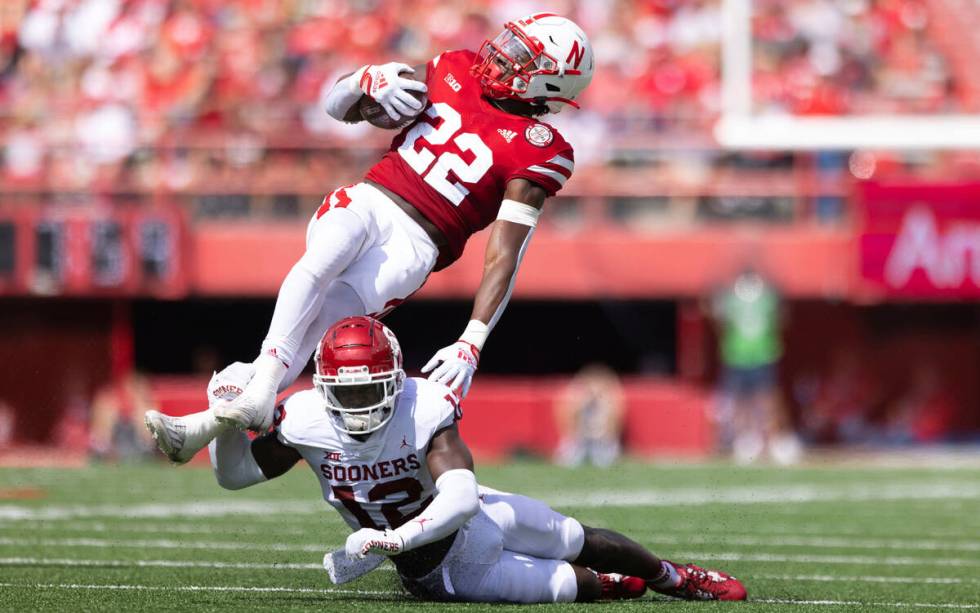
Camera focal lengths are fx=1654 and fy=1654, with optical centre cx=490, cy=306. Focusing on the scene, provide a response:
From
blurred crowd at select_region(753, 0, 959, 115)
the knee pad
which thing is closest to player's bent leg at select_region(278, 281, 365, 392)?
the knee pad

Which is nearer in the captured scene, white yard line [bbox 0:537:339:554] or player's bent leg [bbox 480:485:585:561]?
player's bent leg [bbox 480:485:585:561]

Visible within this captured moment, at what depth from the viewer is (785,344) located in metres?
15.9

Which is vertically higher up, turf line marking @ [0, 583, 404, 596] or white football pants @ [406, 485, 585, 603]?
white football pants @ [406, 485, 585, 603]

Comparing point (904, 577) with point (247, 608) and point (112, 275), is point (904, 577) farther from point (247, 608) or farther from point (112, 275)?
point (112, 275)

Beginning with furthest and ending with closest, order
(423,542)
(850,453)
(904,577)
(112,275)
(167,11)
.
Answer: (167,11), (850,453), (112,275), (904,577), (423,542)

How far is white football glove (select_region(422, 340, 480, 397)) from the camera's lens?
17.2ft

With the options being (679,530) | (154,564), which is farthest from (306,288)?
(679,530)

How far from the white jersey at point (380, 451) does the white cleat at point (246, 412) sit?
0.05m

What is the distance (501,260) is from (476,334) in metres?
0.32

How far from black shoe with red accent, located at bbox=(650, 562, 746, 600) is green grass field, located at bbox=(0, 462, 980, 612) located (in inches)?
4.8

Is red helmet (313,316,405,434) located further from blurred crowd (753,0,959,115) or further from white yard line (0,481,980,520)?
blurred crowd (753,0,959,115)

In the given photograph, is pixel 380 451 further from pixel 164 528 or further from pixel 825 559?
pixel 164 528

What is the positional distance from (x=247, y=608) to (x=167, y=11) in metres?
12.5

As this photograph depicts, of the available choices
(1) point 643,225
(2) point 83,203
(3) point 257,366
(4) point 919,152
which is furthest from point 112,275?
(3) point 257,366
